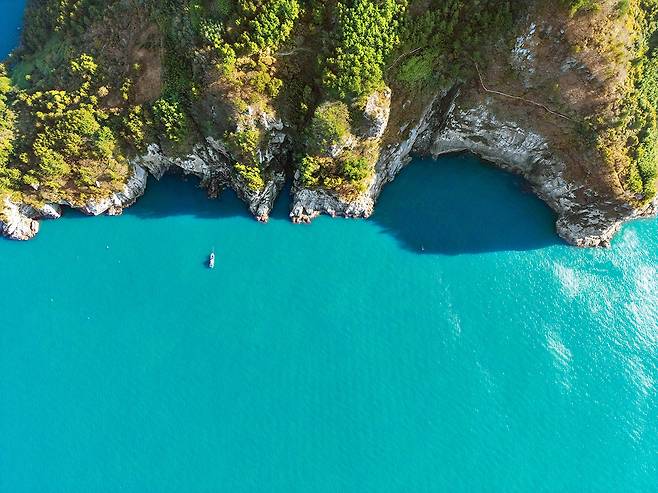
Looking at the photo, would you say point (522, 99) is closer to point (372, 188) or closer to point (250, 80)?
point (372, 188)

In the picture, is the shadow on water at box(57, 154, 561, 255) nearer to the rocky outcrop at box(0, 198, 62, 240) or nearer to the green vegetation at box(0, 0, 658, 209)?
the rocky outcrop at box(0, 198, 62, 240)

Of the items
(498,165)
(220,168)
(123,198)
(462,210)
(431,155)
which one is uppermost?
(498,165)

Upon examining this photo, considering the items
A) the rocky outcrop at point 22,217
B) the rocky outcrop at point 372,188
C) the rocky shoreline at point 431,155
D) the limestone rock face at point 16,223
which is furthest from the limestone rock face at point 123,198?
the rocky outcrop at point 372,188

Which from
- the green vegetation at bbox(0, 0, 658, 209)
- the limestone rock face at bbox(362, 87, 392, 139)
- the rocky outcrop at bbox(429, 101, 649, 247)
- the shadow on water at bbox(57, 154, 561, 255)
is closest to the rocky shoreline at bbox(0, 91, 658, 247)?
the rocky outcrop at bbox(429, 101, 649, 247)

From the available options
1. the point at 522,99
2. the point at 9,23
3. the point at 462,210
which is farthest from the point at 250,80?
the point at 9,23

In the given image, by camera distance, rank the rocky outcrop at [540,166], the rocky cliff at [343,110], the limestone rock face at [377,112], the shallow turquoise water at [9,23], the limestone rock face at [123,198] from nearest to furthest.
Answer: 1. the rocky cliff at [343,110]
2. the limestone rock face at [377,112]
3. the rocky outcrop at [540,166]
4. the limestone rock face at [123,198]
5. the shallow turquoise water at [9,23]

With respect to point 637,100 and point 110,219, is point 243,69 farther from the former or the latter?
point 637,100

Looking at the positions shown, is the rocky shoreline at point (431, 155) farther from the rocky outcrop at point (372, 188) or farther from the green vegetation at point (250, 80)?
the green vegetation at point (250, 80)

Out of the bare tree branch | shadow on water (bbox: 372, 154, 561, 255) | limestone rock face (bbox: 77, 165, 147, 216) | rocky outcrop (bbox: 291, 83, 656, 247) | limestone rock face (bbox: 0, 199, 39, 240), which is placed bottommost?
limestone rock face (bbox: 0, 199, 39, 240)

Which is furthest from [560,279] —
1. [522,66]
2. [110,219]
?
[110,219]
